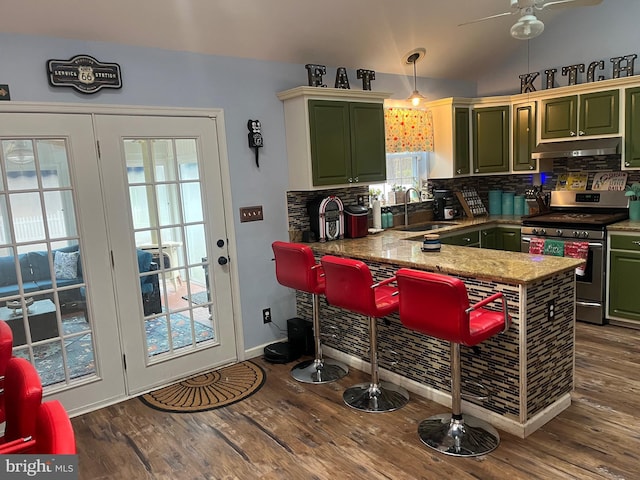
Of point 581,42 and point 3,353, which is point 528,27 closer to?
point 581,42

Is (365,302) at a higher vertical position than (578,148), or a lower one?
lower

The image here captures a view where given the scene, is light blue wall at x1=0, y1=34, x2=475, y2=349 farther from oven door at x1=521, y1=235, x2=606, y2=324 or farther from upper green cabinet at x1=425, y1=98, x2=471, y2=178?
oven door at x1=521, y1=235, x2=606, y2=324

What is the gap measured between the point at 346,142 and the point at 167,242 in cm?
174

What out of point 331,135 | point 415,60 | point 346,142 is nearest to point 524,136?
point 415,60

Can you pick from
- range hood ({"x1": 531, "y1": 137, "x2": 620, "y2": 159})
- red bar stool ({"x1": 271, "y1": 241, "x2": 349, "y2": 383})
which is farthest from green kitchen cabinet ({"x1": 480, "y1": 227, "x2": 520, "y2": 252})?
red bar stool ({"x1": 271, "y1": 241, "x2": 349, "y2": 383})

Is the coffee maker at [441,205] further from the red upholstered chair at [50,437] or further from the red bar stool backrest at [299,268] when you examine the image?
the red upholstered chair at [50,437]

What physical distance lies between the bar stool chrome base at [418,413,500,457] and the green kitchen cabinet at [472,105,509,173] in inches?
130

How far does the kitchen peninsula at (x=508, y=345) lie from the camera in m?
2.77

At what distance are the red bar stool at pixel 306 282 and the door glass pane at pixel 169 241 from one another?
69 centimetres

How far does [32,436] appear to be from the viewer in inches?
62.1

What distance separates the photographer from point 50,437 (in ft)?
4.50

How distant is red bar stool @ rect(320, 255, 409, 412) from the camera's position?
2928 millimetres

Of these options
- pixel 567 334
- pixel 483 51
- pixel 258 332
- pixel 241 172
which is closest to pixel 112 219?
pixel 241 172

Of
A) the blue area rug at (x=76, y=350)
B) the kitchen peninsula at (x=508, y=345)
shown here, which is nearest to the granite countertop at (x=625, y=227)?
the kitchen peninsula at (x=508, y=345)
